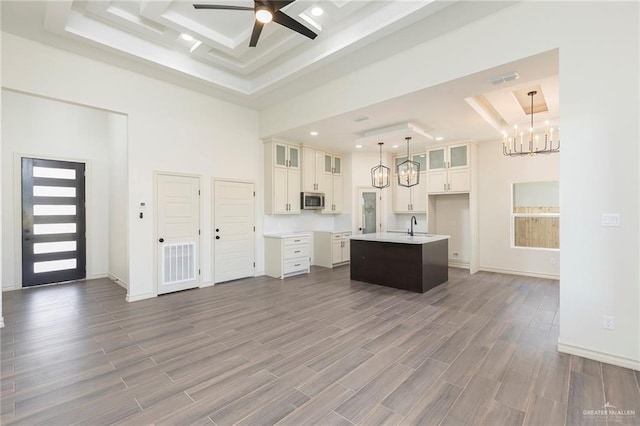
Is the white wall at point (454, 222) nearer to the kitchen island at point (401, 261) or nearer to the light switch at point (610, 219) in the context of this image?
the kitchen island at point (401, 261)

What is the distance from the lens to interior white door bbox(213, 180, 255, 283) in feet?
18.6

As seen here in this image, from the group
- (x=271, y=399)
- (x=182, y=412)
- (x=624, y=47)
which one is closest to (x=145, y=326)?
(x=182, y=412)

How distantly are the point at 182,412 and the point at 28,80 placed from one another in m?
4.66

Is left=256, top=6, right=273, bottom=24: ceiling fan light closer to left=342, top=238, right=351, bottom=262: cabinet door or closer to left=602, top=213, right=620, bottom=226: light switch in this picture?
left=602, top=213, right=620, bottom=226: light switch

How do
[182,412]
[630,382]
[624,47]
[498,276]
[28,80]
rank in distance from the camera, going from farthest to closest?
1. [498,276]
2. [28,80]
3. [624,47]
4. [630,382]
5. [182,412]

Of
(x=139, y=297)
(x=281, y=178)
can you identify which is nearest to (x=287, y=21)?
(x=281, y=178)

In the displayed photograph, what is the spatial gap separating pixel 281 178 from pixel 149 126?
269 centimetres

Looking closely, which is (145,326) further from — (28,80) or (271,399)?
(28,80)

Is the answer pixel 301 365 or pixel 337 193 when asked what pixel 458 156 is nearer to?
pixel 337 193

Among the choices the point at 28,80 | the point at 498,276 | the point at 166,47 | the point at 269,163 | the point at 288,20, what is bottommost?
the point at 498,276

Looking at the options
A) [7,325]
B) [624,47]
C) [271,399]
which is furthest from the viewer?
[7,325]

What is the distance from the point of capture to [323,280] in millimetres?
5934

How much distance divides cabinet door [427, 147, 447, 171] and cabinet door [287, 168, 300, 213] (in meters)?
3.35

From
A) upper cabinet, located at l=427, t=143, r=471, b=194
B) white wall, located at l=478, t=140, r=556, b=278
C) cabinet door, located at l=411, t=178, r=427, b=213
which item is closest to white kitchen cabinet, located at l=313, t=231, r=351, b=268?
cabinet door, located at l=411, t=178, r=427, b=213
